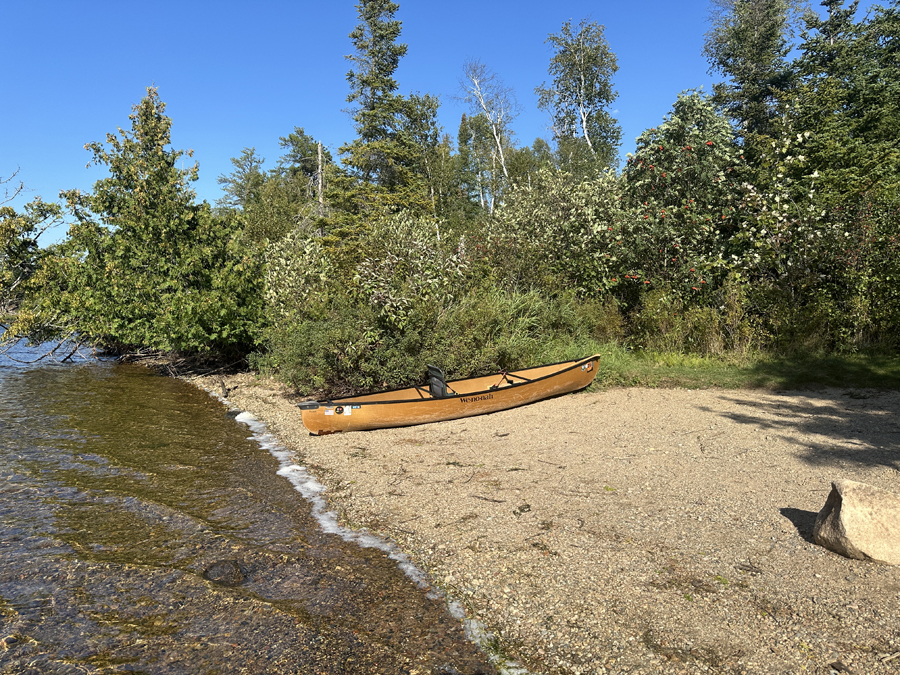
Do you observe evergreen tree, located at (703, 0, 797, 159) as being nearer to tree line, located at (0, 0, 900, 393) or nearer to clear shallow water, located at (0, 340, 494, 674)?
tree line, located at (0, 0, 900, 393)

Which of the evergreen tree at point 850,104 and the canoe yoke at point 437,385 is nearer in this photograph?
the canoe yoke at point 437,385

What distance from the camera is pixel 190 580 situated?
15.5 feet

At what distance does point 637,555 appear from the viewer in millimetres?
4660

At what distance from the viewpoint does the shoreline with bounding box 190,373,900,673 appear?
358cm

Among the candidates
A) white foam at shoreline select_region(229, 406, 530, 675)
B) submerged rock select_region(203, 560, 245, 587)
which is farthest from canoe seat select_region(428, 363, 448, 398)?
submerged rock select_region(203, 560, 245, 587)

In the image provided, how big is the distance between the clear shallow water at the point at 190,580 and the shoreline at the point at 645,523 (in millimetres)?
560

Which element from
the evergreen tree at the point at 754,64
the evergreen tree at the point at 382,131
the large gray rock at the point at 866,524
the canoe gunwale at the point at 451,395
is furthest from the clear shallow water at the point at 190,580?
the evergreen tree at the point at 754,64

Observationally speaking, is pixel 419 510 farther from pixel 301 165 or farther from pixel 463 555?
pixel 301 165

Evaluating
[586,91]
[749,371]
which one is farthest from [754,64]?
[749,371]

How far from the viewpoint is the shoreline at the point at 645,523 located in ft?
11.7

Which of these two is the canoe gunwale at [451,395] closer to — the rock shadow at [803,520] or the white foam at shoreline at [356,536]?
the white foam at shoreline at [356,536]

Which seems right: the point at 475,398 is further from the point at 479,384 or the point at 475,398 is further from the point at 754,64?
the point at 754,64

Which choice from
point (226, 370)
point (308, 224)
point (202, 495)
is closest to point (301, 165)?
point (308, 224)

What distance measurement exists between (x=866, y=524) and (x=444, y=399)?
653 centimetres
